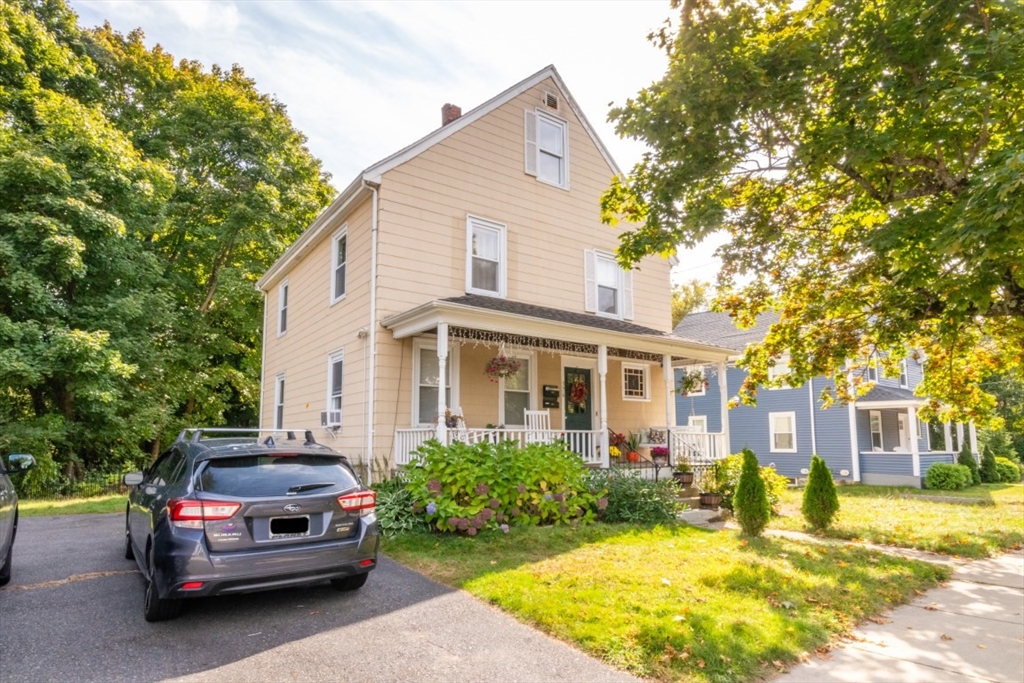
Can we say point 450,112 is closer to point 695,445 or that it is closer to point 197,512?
point 695,445

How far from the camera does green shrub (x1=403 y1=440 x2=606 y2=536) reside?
8.09 meters

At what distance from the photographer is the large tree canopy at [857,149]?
213 inches

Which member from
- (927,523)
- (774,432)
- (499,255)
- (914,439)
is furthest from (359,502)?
(914,439)

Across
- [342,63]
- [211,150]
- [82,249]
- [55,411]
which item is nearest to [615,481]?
[342,63]

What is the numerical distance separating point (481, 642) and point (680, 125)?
20.0 ft

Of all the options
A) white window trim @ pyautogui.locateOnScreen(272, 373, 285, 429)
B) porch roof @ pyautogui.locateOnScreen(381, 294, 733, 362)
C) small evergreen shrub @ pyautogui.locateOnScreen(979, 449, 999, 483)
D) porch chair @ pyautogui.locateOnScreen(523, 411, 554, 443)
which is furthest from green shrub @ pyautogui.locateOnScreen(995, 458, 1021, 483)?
white window trim @ pyautogui.locateOnScreen(272, 373, 285, 429)

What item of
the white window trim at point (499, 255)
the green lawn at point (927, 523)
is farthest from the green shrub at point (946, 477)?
the white window trim at point (499, 255)

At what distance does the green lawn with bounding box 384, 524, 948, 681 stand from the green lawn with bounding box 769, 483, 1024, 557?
1.68 metres

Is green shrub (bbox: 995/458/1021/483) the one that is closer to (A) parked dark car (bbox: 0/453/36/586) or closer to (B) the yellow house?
(B) the yellow house

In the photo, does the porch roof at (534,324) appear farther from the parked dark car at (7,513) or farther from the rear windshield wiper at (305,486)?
the parked dark car at (7,513)

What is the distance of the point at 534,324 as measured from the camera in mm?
10617

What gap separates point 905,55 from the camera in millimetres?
5949

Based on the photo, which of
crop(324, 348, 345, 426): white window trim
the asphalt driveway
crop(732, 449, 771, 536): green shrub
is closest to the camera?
the asphalt driveway

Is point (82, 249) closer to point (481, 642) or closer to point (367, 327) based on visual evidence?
point (367, 327)
